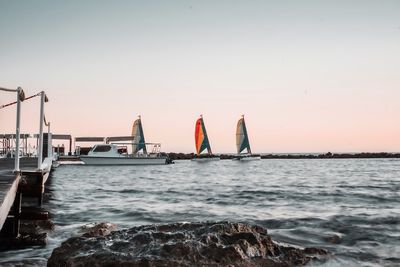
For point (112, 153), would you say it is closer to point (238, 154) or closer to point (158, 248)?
point (238, 154)

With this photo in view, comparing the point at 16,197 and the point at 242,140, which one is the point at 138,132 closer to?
the point at 242,140

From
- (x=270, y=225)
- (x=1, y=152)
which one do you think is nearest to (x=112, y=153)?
(x=1, y=152)

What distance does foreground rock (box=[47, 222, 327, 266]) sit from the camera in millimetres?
5253

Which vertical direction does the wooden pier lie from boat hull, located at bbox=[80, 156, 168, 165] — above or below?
below

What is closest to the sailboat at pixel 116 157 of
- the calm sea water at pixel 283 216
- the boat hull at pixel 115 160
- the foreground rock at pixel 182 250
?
the boat hull at pixel 115 160

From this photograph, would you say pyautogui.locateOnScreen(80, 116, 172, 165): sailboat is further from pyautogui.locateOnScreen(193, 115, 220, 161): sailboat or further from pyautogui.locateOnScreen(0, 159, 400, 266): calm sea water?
pyautogui.locateOnScreen(0, 159, 400, 266): calm sea water

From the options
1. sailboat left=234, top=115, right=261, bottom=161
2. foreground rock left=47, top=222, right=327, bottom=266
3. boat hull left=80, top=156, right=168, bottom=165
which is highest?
sailboat left=234, top=115, right=261, bottom=161

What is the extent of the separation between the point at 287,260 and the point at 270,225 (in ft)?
13.0

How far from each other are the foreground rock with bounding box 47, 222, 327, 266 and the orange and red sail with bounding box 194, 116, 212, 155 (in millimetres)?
63438

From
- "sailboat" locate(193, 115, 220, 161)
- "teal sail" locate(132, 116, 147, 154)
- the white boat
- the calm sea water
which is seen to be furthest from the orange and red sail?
the calm sea water

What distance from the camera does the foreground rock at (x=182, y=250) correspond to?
5.25 metres

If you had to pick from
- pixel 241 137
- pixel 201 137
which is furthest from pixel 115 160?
pixel 241 137

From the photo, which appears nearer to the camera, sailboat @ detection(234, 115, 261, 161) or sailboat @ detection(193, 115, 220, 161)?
sailboat @ detection(193, 115, 220, 161)

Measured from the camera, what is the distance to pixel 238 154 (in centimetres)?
7900
